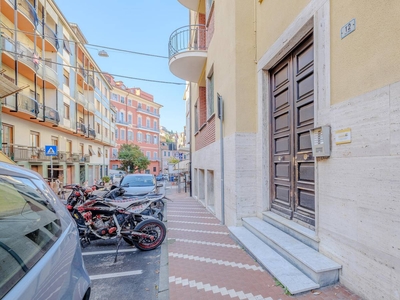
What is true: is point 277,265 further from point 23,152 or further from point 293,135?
point 23,152

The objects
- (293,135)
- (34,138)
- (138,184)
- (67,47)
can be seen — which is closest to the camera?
(293,135)

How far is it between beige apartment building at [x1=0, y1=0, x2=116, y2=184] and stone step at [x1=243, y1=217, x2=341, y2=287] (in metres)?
9.17

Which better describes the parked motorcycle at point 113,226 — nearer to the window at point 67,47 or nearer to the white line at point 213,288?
the white line at point 213,288

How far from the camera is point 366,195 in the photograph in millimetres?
2279

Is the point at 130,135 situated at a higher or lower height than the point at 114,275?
higher

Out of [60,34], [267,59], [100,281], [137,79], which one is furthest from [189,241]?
[60,34]

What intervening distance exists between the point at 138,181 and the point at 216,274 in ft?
24.9

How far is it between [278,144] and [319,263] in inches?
91.6

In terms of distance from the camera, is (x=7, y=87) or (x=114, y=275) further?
(x=7, y=87)

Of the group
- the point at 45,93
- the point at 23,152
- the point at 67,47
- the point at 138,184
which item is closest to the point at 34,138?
the point at 23,152

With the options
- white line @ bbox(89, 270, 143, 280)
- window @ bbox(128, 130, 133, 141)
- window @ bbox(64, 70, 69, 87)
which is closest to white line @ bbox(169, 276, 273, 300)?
white line @ bbox(89, 270, 143, 280)

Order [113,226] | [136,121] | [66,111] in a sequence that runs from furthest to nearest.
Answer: [136,121] → [66,111] → [113,226]

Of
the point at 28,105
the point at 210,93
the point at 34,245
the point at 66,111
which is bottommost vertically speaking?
the point at 34,245

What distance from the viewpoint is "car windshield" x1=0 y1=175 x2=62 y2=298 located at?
1.12 meters
